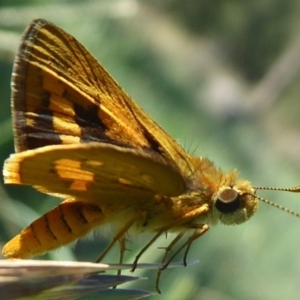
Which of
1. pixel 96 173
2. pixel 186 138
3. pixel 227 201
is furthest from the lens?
pixel 186 138

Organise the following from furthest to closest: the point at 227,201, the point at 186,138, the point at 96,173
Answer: the point at 186,138 < the point at 227,201 < the point at 96,173

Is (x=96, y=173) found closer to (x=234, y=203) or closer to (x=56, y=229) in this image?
(x=56, y=229)

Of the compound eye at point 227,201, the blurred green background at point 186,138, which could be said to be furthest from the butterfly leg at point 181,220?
the blurred green background at point 186,138

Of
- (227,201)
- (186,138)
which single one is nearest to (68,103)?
(227,201)

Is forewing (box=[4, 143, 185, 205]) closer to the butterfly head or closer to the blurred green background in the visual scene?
the butterfly head

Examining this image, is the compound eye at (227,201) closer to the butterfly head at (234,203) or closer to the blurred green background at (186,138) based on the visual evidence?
the butterfly head at (234,203)

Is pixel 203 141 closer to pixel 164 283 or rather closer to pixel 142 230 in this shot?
pixel 164 283

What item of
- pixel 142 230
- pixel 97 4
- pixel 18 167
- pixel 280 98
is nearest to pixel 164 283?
pixel 142 230
